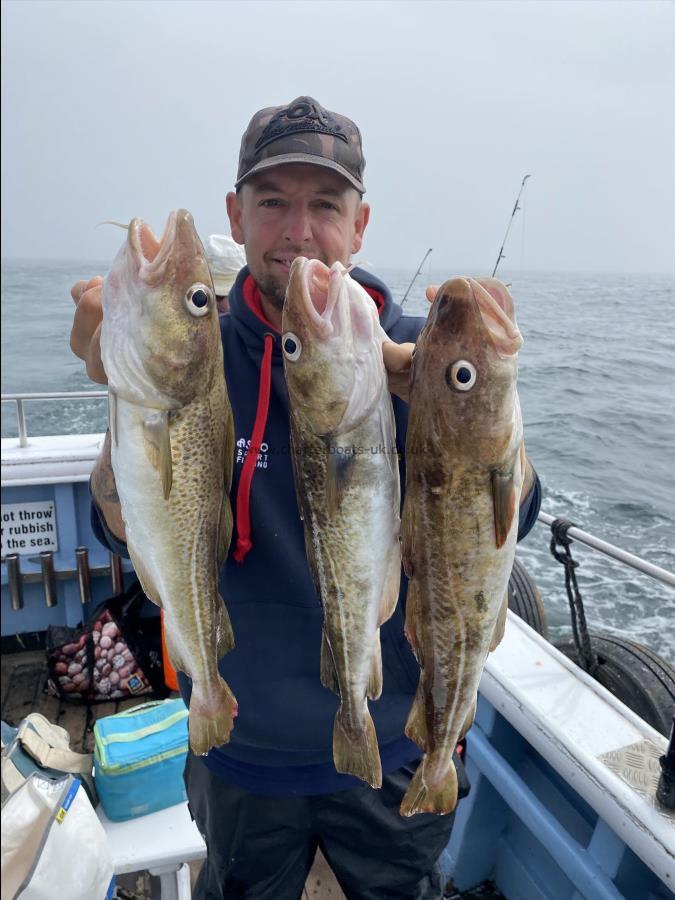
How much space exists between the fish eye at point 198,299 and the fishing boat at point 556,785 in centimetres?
234

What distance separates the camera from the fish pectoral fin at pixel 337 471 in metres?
1.80

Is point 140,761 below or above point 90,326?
below

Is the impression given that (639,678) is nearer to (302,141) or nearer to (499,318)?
(499,318)

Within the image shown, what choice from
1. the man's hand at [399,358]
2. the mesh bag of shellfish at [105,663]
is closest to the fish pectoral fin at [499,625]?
the man's hand at [399,358]

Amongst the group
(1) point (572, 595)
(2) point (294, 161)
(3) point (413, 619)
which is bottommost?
(1) point (572, 595)

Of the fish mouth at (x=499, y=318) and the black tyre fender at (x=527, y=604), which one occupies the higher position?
the fish mouth at (x=499, y=318)

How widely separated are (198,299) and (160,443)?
0.41 meters

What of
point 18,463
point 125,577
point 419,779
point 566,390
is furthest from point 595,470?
point 419,779

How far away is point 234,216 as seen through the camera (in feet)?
8.43

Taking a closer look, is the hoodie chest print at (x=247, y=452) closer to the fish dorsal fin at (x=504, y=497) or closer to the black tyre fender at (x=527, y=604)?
the fish dorsal fin at (x=504, y=497)

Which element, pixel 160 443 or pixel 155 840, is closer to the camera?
pixel 160 443

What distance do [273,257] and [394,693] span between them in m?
1.62

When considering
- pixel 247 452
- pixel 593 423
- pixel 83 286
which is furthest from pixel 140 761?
pixel 593 423

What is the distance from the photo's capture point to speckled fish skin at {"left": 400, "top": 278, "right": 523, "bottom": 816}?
1.66m
